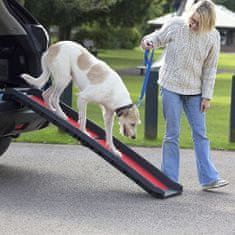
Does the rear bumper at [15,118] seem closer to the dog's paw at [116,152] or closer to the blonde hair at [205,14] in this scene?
the dog's paw at [116,152]

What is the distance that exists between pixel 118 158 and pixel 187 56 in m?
1.31

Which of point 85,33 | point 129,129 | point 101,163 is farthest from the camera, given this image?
point 85,33

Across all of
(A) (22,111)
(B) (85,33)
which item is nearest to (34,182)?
(A) (22,111)

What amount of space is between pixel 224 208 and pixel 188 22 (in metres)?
1.95

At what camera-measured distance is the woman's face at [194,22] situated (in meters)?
7.04

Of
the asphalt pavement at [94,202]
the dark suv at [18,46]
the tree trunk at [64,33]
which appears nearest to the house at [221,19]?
the dark suv at [18,46]

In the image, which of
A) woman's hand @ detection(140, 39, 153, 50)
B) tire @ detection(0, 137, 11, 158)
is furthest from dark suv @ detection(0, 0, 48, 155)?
woman's hand @ detection(140, 39, 153, 50)

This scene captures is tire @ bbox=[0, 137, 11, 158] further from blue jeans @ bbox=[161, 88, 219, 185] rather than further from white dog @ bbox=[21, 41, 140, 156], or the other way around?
blue jeans @ bbox=[161, 88, 219, 185]

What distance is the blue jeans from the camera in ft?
24.0

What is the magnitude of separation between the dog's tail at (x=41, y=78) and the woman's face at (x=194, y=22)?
1564mm

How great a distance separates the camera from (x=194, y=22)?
23.3 ft

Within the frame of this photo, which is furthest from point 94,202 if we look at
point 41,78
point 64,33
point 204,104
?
point 64,33

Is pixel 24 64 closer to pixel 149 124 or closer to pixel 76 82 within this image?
pixel 76 82

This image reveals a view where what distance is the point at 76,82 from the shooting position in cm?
715
